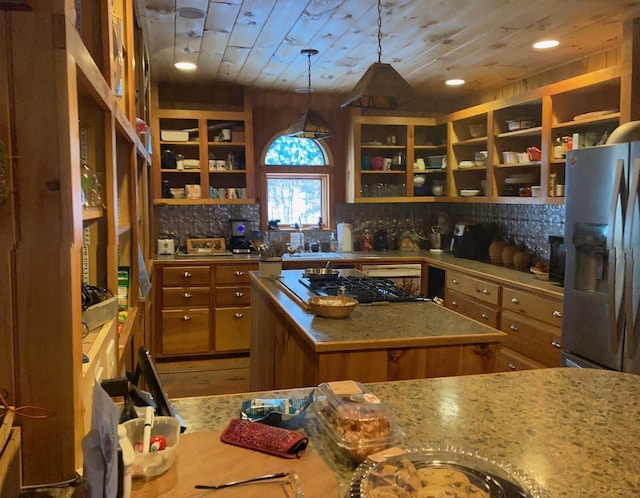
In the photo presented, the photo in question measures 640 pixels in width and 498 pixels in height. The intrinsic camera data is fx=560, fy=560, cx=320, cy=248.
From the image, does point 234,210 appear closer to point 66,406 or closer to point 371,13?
point 371,13

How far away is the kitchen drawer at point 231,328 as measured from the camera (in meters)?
5.01

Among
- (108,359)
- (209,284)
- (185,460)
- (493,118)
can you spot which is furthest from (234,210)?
(185,460)

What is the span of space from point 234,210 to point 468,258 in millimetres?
2328

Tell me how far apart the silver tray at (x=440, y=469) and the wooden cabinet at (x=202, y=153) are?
4.38 m

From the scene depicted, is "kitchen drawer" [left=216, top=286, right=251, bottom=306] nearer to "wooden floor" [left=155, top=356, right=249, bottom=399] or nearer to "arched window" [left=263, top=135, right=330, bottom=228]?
"wooden floor" [left=155, top=356, right=249, bottom=399]

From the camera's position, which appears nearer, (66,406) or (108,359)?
(66,406)

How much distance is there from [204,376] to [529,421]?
3.61 metres

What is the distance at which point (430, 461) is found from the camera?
105cm

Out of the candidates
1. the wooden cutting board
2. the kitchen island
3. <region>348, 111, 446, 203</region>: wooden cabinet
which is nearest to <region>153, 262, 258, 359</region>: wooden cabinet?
<region>348, 111, 446, 203</region>: wooden cabinet

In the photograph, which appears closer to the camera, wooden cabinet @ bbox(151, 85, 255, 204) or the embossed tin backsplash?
the embossed tin backsplash

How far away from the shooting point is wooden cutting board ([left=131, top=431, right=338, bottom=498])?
936 millimetres

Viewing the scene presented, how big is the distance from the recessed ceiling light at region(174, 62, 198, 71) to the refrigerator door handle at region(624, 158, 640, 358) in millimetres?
3202

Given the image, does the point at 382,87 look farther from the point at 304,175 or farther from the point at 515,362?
the point at 304,175

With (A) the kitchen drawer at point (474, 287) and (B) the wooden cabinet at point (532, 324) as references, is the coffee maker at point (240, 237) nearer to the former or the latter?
(A) the kitchen drawer at point (474, 287)
